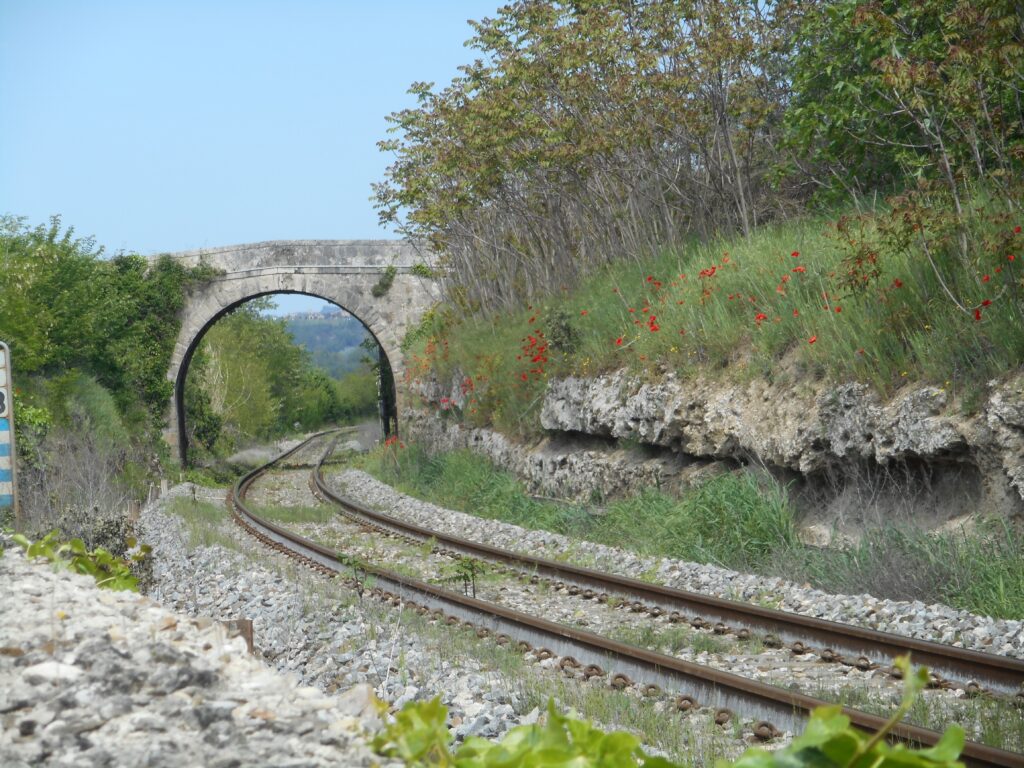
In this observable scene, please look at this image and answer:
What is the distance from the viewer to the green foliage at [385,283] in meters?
30.6

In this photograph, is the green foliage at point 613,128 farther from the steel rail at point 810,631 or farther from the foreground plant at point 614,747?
the foreground plant at point 614,747

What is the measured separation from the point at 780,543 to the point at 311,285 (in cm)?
2284

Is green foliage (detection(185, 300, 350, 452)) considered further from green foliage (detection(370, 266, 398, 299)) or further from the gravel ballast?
the gravel ballast

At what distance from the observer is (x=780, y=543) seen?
9531 mm

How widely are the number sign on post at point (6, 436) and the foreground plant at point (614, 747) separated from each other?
26.5ft

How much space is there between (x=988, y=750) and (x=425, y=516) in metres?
12.2

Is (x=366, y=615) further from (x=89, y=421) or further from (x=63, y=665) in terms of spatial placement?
(x=89, y=421)

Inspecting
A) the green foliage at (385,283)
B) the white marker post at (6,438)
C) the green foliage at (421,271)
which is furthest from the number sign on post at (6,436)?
the green foliage at (385,283)

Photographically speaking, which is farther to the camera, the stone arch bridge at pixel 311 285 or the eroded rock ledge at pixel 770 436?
the stone arch bridge at pixel 311 285

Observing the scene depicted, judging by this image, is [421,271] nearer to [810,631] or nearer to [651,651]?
[810,631]

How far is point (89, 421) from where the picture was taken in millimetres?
22594

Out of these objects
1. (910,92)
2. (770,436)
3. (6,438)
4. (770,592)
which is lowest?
(770,592)

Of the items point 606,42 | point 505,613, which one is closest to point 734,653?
point 505,613

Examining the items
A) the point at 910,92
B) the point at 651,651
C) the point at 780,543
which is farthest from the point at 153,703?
the point at 910,92
